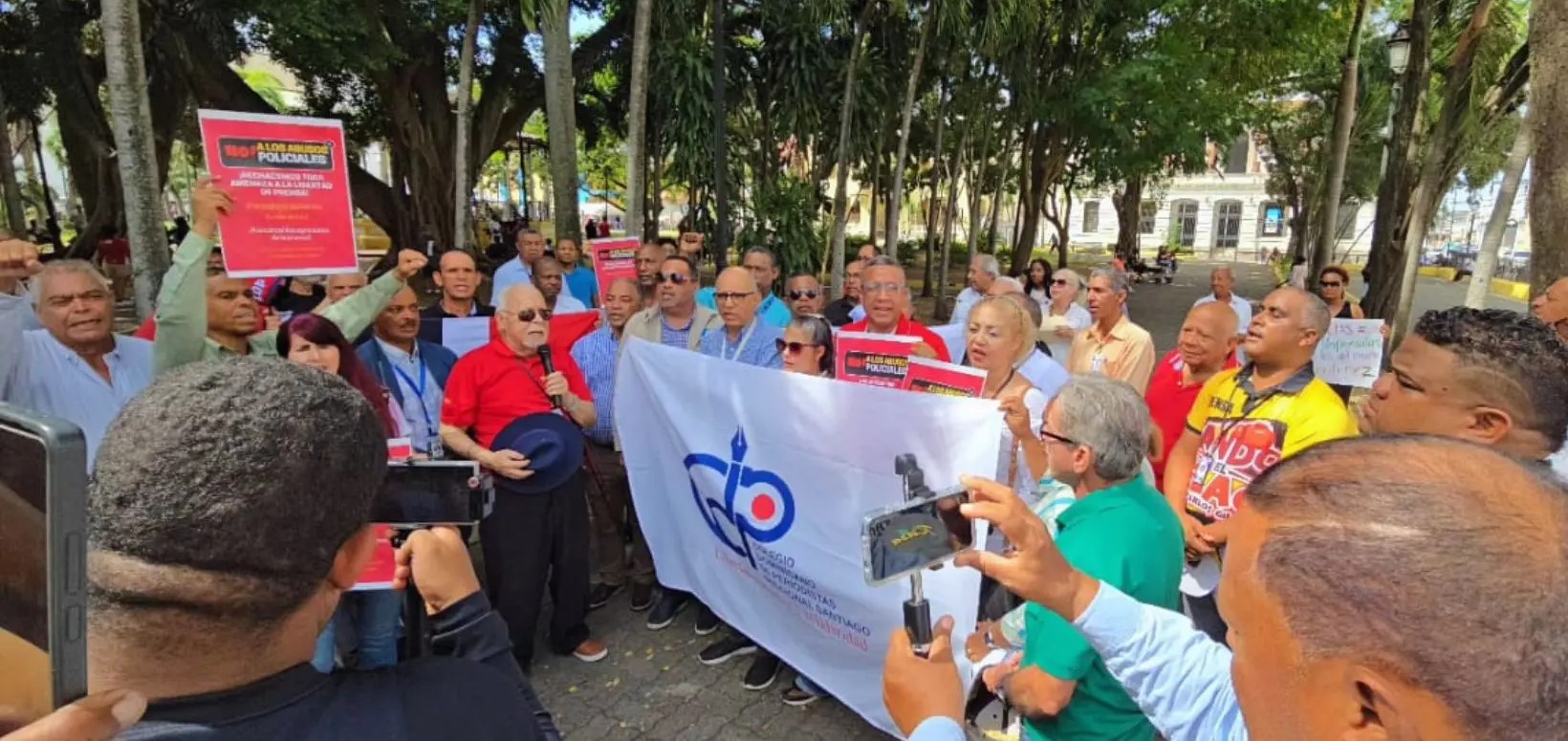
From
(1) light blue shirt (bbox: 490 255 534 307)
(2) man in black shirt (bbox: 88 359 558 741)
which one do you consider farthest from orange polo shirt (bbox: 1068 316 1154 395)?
(1) light blue shirt (bbox: 490 255 534 307)

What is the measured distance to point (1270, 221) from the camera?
56344mm

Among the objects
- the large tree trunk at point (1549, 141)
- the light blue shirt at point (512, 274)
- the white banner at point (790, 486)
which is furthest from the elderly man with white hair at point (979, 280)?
the light blue shirt at point (512, 274)

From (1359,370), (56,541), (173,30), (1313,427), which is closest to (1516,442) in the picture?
(1313,427)

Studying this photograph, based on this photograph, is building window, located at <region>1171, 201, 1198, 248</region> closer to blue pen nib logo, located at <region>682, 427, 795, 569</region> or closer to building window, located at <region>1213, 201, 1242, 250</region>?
building window, located at <region>1213, 201, 1242, 250</region>

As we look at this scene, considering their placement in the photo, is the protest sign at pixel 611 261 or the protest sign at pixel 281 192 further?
the protest sign at pixel 611 261

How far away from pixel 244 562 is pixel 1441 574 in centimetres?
127

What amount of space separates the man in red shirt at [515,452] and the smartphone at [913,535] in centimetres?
247

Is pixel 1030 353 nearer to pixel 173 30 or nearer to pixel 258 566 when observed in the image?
pixel 258 566

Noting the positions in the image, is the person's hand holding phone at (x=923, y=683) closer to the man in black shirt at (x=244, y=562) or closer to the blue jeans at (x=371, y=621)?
the man in black shirt at (x=244, y=562)

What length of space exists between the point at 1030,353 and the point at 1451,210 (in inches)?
2576

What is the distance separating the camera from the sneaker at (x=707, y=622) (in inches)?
163

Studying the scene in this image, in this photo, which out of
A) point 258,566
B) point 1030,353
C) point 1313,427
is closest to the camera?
point 258,566

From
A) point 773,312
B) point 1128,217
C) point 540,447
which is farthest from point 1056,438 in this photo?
point 1128,217

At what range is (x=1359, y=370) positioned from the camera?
18.6 ft
